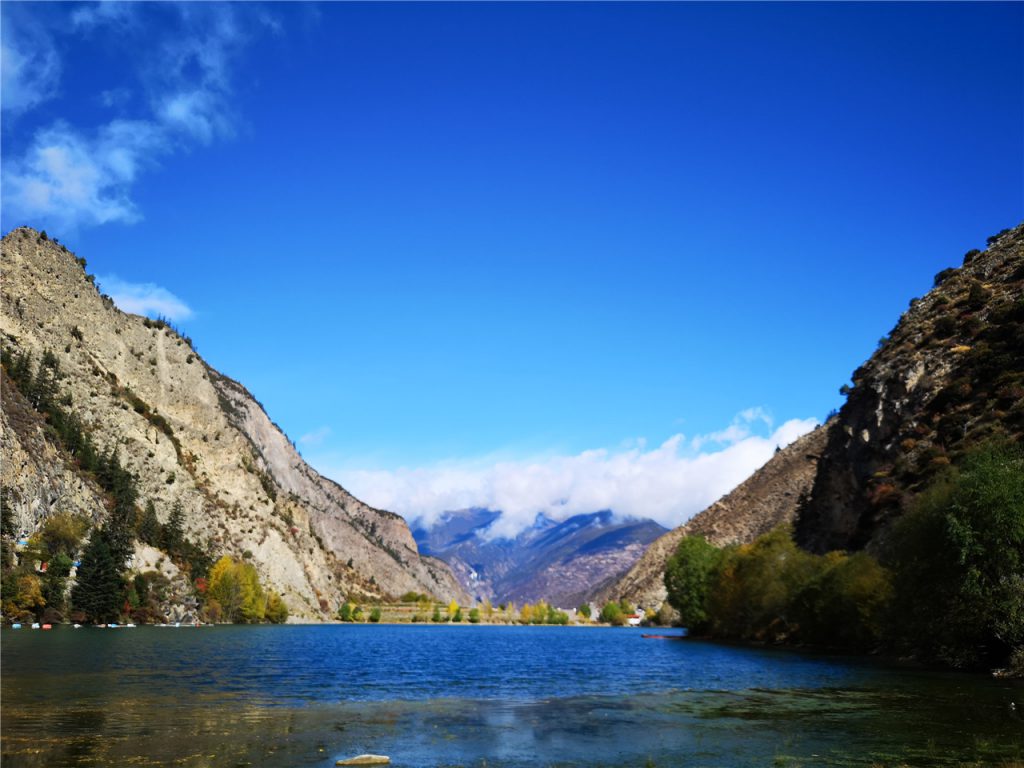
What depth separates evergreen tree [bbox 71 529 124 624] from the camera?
124 meters

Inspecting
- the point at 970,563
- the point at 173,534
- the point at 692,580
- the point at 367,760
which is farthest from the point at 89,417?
the point at 367,760

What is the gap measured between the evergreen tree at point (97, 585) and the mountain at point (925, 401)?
103971 millimetres

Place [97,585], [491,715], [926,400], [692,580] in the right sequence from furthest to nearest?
[692,580], [97,585], [926,400], [491,715]

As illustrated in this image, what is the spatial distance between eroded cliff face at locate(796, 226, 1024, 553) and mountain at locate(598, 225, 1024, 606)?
14 centimetres

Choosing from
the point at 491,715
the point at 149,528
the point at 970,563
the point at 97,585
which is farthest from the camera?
the point at 149,528

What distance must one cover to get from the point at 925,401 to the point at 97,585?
115477 mm

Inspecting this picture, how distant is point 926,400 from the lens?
10119 centimetres

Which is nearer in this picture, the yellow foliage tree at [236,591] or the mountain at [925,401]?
the mountain at [925,401]

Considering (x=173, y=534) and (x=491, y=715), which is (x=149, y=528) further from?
(x=491, y=715)

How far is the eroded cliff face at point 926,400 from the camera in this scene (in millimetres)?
88750

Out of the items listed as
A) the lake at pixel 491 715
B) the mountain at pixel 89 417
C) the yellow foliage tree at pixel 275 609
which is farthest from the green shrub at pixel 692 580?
the mountain at pixel 89 417

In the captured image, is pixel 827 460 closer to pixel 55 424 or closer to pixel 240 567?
pixel 240 567

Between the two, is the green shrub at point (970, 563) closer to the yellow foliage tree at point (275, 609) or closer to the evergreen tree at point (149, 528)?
the evergreen tree at point (149, 528)

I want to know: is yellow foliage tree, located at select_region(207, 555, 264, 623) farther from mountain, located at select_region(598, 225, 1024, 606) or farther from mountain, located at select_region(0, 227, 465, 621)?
mountain, located at select_region(598, 225, 1024, 606)
